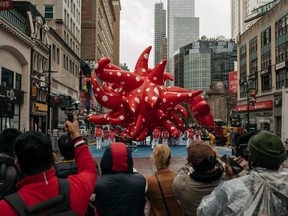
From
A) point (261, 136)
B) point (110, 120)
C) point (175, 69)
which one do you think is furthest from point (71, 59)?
point (175, 69)

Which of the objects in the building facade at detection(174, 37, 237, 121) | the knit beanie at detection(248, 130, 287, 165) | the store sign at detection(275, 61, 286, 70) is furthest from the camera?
the building facade at detection(174, 37, 237, 121)

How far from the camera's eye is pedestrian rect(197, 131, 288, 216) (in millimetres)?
2475

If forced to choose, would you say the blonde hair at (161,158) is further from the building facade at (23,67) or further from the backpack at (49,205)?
the building facade at (23,67)

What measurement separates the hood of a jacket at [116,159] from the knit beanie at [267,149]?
1.35 meters

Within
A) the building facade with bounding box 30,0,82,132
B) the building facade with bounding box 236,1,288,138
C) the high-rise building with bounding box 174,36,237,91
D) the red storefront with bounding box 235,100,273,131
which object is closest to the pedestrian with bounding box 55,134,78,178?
the building facade with bounding box 236,1,288,138

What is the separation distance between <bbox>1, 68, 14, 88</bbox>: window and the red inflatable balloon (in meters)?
9.47

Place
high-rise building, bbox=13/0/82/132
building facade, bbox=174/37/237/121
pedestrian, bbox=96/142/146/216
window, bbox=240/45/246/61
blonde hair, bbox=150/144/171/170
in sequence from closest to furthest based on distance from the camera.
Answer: pedestrian, bbox=96/142/146/216 < blonde hair, bbox=150/144/171/170 < high-rise building, bbox=13/0/82/132 < window, bbox=240/45/246/61 < building facade, bbox=174/37/237/121

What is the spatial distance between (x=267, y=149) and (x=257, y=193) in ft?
1.39

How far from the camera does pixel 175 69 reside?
145m

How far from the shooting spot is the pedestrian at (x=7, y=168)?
340 centimetres

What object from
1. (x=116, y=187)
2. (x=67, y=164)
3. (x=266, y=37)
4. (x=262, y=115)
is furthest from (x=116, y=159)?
(x=266, y=37)

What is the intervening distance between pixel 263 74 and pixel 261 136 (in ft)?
148

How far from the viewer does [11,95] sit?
27875 mm

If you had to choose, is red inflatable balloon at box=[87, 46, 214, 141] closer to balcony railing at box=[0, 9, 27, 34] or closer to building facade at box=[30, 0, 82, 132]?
balcony railing at box=[0, 9, 27, 34]
